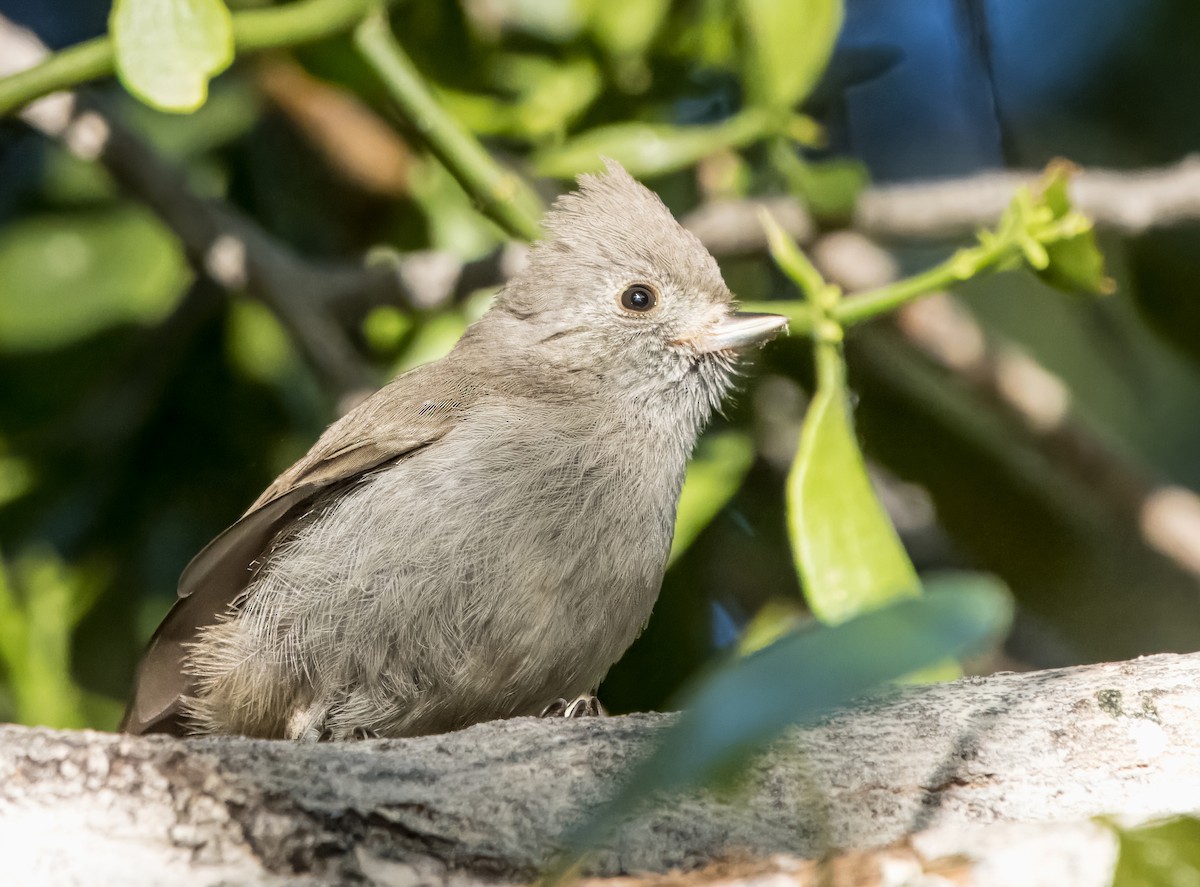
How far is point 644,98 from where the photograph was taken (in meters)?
3.93

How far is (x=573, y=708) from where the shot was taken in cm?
286

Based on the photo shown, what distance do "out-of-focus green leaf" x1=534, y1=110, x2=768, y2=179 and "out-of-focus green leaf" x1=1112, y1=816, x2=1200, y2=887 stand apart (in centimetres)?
251

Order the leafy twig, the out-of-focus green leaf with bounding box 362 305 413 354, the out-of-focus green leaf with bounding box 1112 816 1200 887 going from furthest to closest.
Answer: the out-of-focus green leaf with bounding box 362 305 413 354 → the leafy twig → the out-of-focus green leaf with bounding box 1112 816 1200 887

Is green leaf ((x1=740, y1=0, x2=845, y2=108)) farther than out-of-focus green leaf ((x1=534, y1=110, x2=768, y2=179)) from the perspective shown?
No

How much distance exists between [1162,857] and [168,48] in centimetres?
220

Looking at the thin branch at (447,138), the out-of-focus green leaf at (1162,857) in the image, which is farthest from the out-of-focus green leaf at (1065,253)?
the out-of-focus green leaf at (1162,857)

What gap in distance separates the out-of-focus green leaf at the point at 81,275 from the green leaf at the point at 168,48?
1.36 m

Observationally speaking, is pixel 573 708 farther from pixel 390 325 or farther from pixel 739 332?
pixel 390 325

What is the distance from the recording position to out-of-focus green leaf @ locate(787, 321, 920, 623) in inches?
100

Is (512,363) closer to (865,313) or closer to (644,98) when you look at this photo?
(865,313)

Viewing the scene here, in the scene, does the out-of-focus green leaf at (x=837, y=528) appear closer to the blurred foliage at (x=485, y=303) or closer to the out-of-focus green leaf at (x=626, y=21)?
the blurred foliage at (x=485, y=303)

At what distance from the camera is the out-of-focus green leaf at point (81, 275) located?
12.5 feet

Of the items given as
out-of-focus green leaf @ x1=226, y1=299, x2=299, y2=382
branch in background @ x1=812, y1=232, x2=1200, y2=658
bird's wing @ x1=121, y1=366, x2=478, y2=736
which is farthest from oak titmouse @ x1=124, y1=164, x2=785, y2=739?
branch in background @ x1=812, y1=232, x2=1200, y2=658

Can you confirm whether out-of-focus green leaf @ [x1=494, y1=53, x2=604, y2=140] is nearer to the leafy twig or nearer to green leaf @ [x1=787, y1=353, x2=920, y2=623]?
the leafy twig
